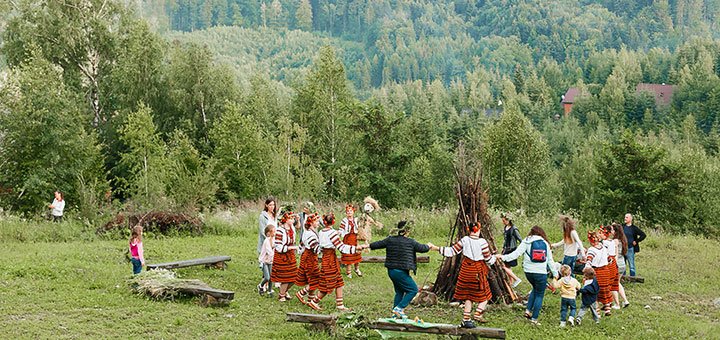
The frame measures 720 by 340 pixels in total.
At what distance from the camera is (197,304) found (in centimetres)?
1255

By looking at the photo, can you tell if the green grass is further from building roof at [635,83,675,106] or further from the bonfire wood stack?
building roof at [635,83,675,106]

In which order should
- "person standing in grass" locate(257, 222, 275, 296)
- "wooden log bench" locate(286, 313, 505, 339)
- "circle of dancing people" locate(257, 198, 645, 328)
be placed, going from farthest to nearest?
"person standing in grass" locate(257, 222, 275, 296)
"circle of dancing people" locate(257, 198, 645, 328)
"wooden log bench" locate(286, 313, 505, 339)

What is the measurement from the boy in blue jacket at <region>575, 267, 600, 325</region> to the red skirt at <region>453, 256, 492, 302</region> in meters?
1.92

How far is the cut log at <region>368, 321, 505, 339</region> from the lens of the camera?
9.88 m

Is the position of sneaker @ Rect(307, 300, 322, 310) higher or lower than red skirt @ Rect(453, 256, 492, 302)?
lower

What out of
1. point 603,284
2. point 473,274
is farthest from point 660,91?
point 473,274

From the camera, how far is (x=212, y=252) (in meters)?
19.5

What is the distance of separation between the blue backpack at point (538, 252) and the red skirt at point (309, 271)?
394 cm

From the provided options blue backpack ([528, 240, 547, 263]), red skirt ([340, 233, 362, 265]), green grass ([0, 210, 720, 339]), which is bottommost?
green grass ([0, 210, 720, 339])

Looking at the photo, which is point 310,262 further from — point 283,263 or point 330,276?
point 283,263

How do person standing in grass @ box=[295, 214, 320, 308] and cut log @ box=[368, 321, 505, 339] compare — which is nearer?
cut log @ box=[368, 321, 505, 339]

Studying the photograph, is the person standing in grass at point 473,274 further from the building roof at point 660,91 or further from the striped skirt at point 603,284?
the building roof at point 660,91

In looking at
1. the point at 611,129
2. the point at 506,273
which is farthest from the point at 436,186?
the point at 611,129

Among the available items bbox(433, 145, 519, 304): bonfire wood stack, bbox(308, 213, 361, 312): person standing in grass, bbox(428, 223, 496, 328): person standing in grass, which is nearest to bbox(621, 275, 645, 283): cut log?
bbox(433, 145, 519, 304): bonfire wood stack
